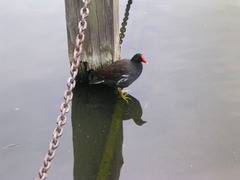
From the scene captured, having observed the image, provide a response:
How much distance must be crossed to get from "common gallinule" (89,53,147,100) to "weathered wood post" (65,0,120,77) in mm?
92

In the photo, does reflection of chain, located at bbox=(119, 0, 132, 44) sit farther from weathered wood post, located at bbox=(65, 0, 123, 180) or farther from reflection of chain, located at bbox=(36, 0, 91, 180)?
reflection of chain, located at bbox=(36, 0, 91, 180)

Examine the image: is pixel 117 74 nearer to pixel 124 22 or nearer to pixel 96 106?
pixel 96 106

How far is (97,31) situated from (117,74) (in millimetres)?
583

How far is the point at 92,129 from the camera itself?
351cm

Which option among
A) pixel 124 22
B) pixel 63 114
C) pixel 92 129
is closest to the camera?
pixel 63 114

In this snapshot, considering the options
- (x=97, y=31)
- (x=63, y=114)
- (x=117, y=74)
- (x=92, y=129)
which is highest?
(x=63, y=114)

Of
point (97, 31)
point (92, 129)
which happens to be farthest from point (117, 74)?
point (92, 129)

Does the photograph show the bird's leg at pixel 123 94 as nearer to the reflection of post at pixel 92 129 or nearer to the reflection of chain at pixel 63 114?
the reflection of post at pixel 92 129

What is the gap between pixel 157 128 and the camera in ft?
11.6

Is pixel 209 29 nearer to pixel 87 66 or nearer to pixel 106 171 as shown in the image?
pixel 87 66

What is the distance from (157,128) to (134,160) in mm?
546

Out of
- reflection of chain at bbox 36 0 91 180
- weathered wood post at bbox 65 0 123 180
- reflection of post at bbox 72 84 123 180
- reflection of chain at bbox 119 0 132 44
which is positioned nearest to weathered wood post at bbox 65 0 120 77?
weathered wood post at bbox 65 0 123 180

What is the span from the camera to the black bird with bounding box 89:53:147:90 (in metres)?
3.91

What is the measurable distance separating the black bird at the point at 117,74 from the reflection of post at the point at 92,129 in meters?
0.18
